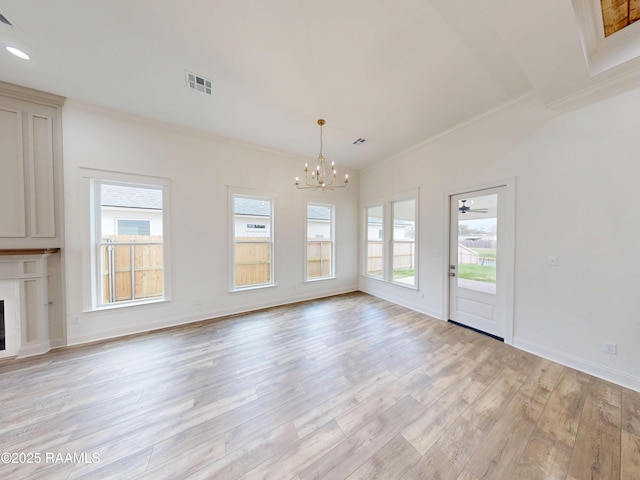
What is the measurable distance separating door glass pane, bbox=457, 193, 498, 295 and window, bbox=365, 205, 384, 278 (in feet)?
5.92

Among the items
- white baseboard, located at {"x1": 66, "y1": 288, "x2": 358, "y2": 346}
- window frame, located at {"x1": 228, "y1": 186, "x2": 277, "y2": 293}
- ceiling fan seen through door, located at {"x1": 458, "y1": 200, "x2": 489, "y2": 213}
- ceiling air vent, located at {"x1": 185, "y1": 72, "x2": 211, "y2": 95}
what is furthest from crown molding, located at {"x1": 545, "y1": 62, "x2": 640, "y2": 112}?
white baseboard, located at {"x1": 66, "y1": 288, "x2": 358, "y2": 346}

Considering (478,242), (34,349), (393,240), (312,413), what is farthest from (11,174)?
(478,242)

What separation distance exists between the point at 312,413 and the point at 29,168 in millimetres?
4308

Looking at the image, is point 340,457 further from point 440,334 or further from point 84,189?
point 84,189

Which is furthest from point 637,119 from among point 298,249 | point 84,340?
point 84,340

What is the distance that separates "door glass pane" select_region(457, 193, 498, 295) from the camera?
314 centimetres

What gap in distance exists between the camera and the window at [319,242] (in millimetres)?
5027

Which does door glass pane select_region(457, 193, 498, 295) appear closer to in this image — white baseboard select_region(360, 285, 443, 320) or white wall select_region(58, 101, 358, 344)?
white baseboard select_region(360, 285, 443, 320)

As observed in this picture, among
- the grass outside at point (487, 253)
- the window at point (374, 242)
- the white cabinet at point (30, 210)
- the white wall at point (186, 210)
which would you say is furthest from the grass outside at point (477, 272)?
the white cabinet at point (30, 210)

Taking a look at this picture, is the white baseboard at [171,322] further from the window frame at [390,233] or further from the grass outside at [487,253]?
the grass outside at [487,253]

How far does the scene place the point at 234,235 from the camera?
159 inches

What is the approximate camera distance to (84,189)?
115 inches

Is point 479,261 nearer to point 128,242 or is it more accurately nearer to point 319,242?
point 319,242

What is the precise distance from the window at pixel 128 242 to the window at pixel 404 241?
440cm
